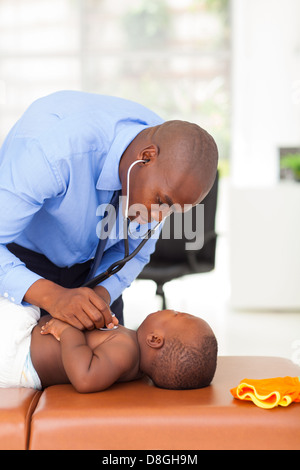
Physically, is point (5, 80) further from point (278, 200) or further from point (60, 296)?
point (60, 296)

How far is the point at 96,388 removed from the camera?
138 cm

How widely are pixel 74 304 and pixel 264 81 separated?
5171 millimetres

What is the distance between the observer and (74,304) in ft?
4.55

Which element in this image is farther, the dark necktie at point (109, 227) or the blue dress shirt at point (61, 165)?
the dark necktie at point (109, 227)

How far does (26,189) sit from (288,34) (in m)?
5.28

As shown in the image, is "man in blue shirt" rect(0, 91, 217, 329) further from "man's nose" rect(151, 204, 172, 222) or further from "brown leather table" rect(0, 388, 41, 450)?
"brown leather table" rect(0, 388, 41, 450)

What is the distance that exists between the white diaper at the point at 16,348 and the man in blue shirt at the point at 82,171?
0.20 ft

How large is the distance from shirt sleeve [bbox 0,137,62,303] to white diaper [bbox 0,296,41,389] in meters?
0.08

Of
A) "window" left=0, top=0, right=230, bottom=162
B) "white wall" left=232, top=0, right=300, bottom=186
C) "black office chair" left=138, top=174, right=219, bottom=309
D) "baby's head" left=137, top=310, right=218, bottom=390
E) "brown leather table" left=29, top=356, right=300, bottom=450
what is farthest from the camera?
"window" left=0, top=0, right=230, bottom=162

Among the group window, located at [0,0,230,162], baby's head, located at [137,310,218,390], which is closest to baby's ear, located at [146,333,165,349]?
baby's head, located at [137,310,218,390]

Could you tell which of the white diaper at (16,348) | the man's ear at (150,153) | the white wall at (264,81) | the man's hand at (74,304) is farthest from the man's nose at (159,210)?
the white wall at (264,81)

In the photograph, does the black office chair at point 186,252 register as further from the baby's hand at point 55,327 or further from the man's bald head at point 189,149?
the man's bald head at point 189,149

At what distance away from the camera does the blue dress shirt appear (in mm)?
1377

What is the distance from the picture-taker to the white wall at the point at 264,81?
236 inches
